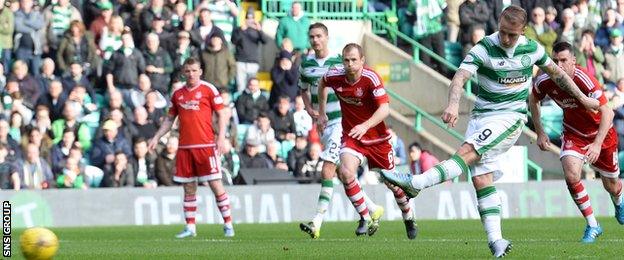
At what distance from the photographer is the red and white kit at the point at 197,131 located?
1928 centimetres

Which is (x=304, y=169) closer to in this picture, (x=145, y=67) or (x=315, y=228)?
(x=145, y=67)

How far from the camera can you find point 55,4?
27.1m

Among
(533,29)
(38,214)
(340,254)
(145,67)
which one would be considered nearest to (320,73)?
(340,254)

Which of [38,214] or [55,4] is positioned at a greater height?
[55,4]

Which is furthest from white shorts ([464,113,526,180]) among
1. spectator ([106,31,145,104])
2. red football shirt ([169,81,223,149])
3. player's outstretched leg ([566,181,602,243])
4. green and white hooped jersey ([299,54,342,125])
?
spectator ([106,31,145,104])

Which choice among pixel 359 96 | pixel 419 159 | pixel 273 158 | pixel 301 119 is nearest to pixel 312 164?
pixel 273 158

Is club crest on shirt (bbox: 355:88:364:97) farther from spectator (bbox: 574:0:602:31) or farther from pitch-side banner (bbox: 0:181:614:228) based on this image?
spectator (bbox: 574:0:602:31)

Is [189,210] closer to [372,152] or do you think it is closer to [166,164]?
[372,152]

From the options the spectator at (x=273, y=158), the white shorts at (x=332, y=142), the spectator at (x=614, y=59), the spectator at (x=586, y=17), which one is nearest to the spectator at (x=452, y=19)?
the spectator at (x=586, y=17)

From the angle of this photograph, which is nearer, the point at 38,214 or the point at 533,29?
the point at 38,214

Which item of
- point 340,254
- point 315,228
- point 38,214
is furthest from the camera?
point 38,214

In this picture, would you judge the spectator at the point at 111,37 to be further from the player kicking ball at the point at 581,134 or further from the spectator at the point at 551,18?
the player kicking ball at the point at 581,134

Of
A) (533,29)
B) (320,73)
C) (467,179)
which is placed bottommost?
(467,179)

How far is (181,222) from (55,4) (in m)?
4.89
